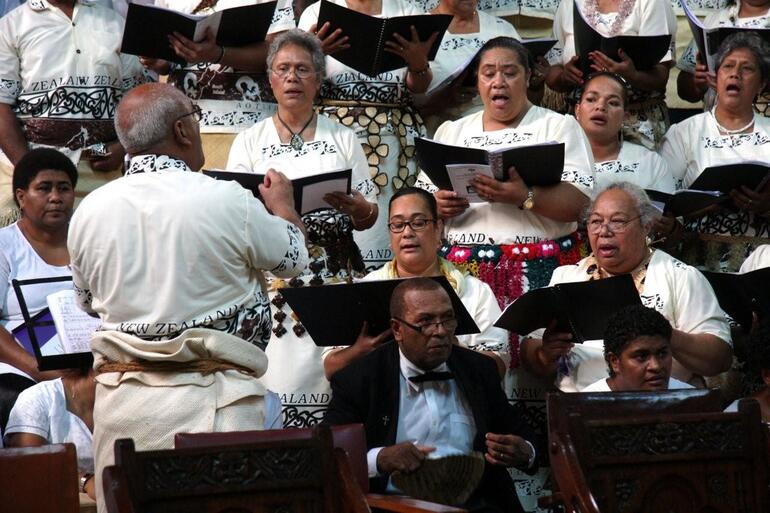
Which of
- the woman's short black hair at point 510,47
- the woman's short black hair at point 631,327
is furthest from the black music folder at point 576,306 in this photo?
the woman's short black hair at point 510,47

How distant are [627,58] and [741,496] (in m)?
2.95

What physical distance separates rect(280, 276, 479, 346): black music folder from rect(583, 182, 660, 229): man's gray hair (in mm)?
873

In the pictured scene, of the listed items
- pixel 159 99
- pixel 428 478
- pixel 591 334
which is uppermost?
pixel 159 99

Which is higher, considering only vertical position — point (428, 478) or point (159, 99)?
point (159, 99)

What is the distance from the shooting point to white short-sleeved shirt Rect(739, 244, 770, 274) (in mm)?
5734

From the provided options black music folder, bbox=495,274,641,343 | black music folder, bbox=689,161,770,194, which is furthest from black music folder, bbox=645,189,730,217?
black music folder, bbox=495,274,641,343

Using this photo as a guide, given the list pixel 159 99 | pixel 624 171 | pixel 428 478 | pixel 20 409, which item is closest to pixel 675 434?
pixel 428 478

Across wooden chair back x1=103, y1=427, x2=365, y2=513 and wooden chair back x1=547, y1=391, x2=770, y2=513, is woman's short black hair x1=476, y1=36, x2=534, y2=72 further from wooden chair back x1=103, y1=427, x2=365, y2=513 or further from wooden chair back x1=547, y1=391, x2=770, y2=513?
wooden chair back x1=103, y1=427, x2=365, y2=513

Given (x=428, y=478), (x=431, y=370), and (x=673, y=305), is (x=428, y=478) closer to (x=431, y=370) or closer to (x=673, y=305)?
(x=431, y=370)

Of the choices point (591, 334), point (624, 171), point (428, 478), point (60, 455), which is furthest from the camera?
point (624, 171)

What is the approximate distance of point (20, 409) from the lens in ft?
15.2

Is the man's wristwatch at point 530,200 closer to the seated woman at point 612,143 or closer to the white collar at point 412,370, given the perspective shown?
the seated woman at point 612,143

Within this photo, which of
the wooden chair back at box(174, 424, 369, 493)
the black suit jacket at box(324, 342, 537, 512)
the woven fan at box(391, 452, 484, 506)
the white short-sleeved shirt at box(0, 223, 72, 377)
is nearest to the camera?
the wooden chair back at box(174, 424, 369, 493)

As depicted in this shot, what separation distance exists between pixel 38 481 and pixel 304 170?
241cm
